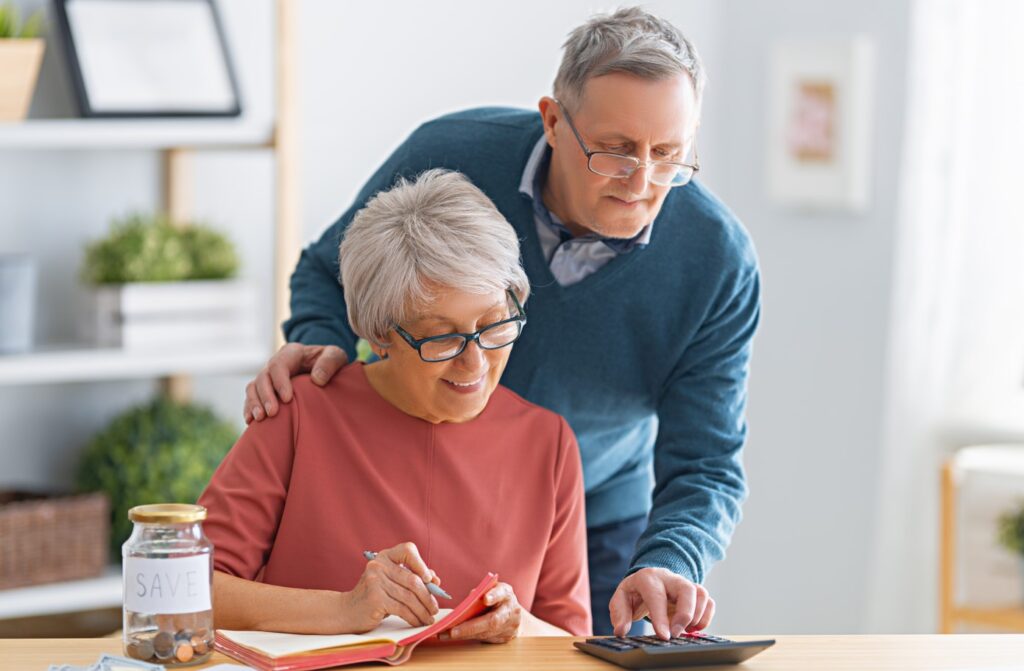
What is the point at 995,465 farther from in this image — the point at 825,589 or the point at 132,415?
the point at 132,415

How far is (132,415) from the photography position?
330 centimetres

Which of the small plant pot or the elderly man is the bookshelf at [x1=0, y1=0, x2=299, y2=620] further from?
the elderly man

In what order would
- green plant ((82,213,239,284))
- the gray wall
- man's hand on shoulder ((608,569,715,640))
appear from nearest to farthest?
man's hand on shoulder ((608,569,715,640)) < green plant ((82,213,239,284)) < the gray wall

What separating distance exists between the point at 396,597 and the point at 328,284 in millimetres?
815

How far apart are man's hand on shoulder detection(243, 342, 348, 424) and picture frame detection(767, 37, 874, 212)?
91.5 inches

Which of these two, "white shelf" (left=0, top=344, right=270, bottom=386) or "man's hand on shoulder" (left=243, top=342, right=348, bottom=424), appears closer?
"man's hand on shoulder" (left=243, top=342, right=348, bottom=424)

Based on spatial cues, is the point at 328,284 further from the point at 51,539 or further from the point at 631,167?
the point at 51,539

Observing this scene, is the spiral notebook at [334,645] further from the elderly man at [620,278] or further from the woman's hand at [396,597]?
the elderly man at [620,278]

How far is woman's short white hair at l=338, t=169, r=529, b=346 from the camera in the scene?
1747 millimetres

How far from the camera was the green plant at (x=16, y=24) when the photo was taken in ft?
9.87

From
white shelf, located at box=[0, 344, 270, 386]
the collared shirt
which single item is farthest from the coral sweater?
white shelf, located at box=[0, 344, 270, 386]

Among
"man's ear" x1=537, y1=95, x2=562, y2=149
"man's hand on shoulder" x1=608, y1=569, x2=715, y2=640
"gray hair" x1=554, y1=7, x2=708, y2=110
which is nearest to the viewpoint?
"man's hand on shoulder" x1=608, y1=569, x2=715, y2=640

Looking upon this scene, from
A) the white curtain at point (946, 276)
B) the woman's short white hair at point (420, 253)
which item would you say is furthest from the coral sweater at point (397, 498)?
the white curtain at point (946, 276)

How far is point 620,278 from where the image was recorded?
6.91 ft
